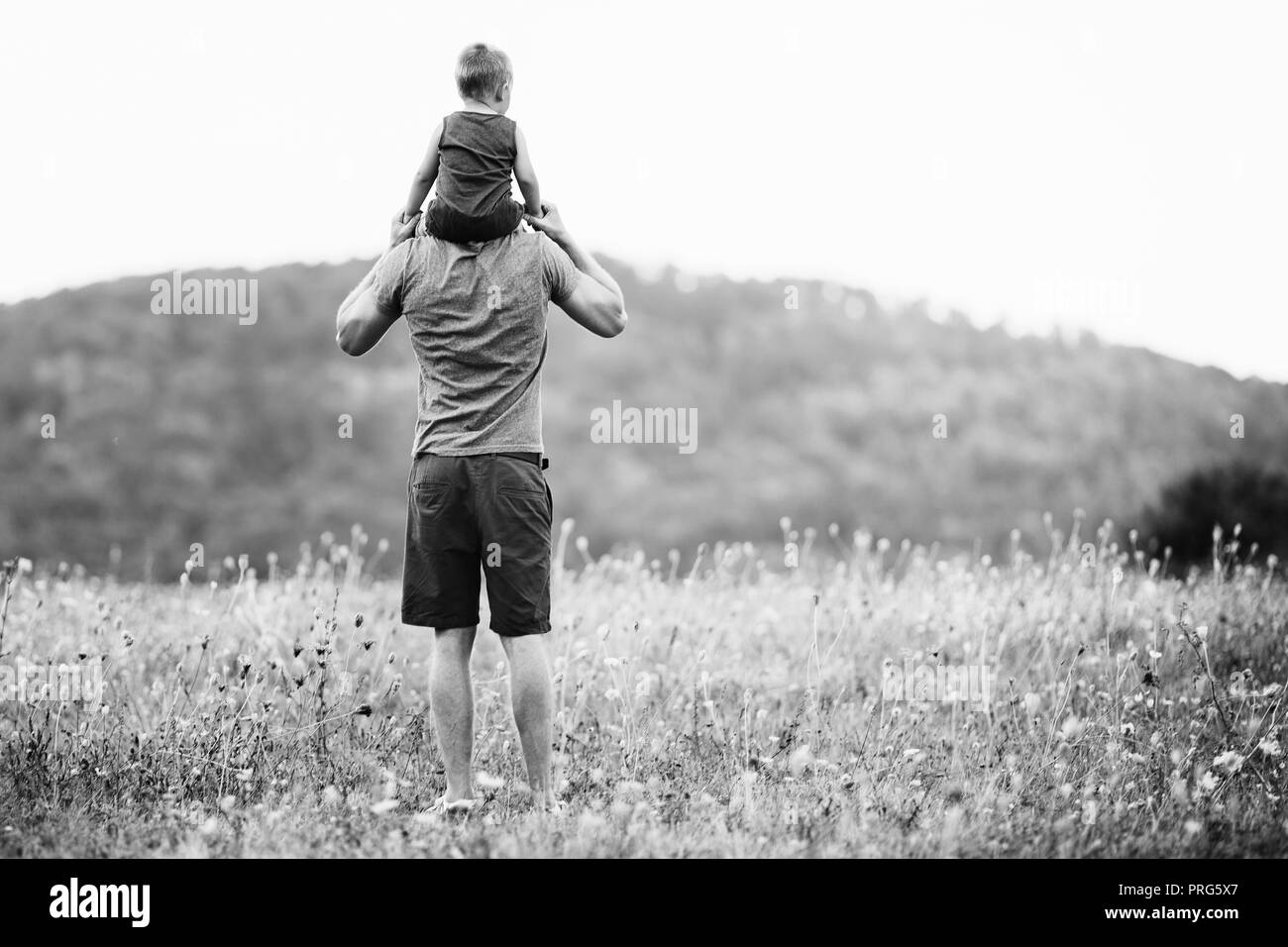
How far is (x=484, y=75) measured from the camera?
4344mm

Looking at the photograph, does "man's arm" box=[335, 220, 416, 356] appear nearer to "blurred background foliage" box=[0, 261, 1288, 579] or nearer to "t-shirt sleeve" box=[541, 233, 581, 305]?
"t-shirt sleeve" box=[541, 233, 581, 305]

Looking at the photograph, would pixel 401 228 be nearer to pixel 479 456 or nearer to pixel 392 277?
pixel 392 277

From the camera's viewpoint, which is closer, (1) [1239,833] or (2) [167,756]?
(1) [1239,833]

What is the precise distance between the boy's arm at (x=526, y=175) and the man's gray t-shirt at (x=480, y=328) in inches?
4.8

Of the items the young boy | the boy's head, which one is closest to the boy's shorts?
the young boy

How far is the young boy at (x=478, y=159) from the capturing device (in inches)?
169

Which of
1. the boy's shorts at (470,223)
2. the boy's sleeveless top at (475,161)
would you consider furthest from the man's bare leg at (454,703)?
the boy's sleeveless top at (475,161)

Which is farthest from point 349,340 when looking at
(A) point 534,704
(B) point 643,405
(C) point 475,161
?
(B) point 643,405

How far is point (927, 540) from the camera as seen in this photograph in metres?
27.3

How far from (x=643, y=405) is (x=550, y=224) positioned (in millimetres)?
27764
